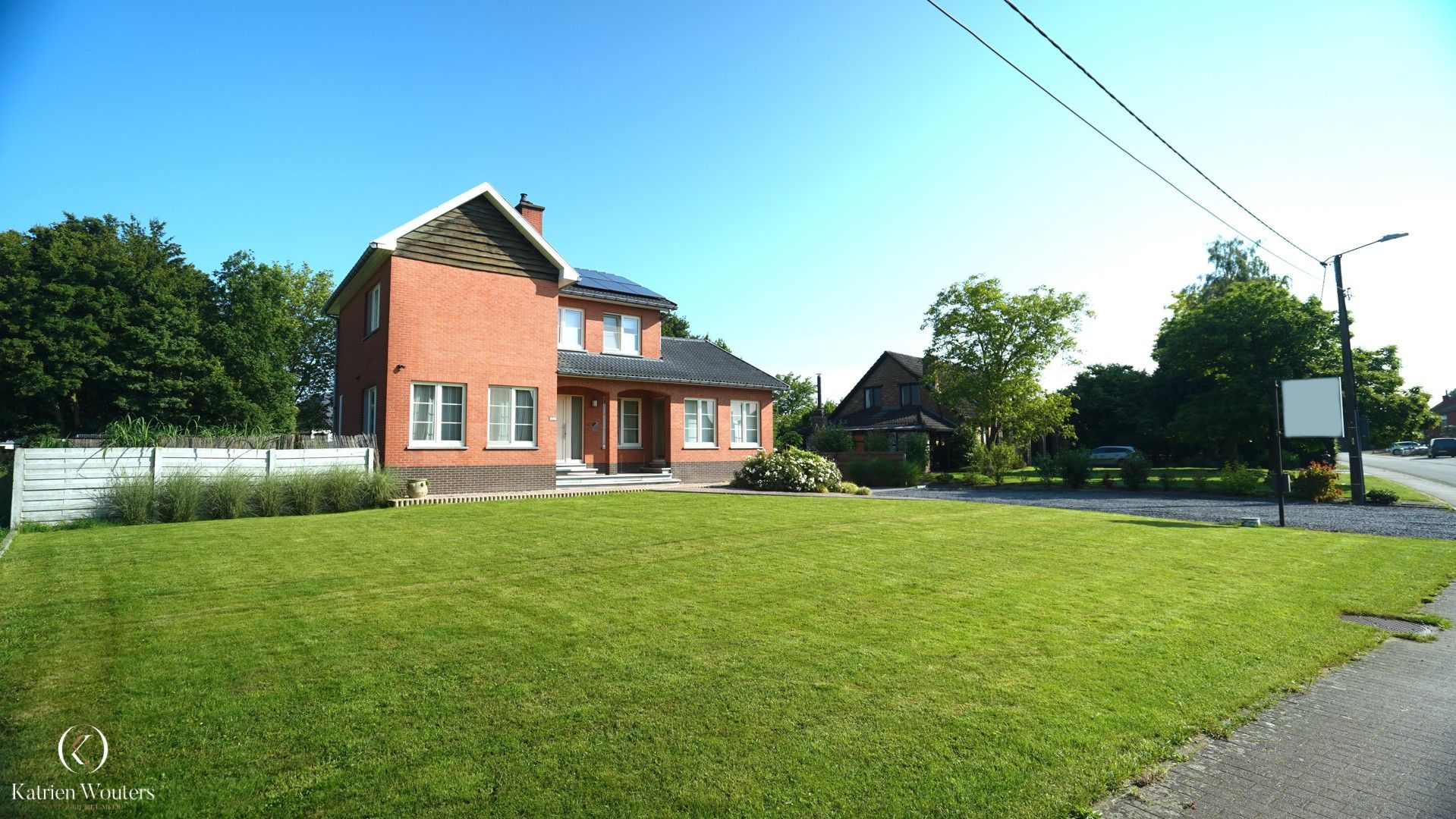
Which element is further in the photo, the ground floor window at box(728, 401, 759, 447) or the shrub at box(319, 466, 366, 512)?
the ground floor window at box(728, 401, 759, 447)

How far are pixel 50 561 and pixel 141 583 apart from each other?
8.67 ft

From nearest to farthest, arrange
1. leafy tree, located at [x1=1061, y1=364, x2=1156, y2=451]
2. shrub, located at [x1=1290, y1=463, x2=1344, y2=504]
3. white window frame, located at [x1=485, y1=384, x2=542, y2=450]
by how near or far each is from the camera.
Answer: white window frame, located at [x1=485, y1=384, x2=542, y2=450]
shrub, located at [x1=1290, y1=463, x2=1344, y2=504]
leafy tree, located at [x1=1061, y1=364, x2=1156, y2=451]

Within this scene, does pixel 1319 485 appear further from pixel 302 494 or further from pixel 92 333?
pixel 92 333

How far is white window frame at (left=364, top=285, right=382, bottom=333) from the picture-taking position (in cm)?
1752

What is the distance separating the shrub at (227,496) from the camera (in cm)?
1221

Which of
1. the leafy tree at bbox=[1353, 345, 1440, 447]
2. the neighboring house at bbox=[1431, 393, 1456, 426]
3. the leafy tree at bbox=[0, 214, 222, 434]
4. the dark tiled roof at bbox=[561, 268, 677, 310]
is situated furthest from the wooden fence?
the neighboring house at bbox=[1431, 393, 1456, 426]

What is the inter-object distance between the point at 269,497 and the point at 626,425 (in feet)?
36.3

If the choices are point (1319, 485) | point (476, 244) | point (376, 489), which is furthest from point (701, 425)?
point (1319, 485)

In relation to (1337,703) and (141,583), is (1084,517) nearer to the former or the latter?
(1337,703)

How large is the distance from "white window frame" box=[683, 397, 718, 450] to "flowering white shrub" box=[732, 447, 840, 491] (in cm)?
224

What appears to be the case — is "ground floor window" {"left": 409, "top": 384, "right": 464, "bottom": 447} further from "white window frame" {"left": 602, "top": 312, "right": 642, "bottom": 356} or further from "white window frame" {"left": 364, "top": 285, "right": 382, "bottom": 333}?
"white window frame" {"left": 602, "top": 312, "right": 642, "bottom": 356}

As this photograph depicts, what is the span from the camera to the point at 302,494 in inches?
513

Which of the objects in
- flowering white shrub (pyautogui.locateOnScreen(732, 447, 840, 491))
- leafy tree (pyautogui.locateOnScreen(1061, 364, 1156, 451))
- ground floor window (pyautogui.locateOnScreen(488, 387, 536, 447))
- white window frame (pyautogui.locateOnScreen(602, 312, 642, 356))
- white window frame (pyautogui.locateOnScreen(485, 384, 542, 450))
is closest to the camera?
white window frame (pyautogui.locateOnScreen(485, 384, 542, 450))

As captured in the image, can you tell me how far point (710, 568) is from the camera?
24.5 ft
